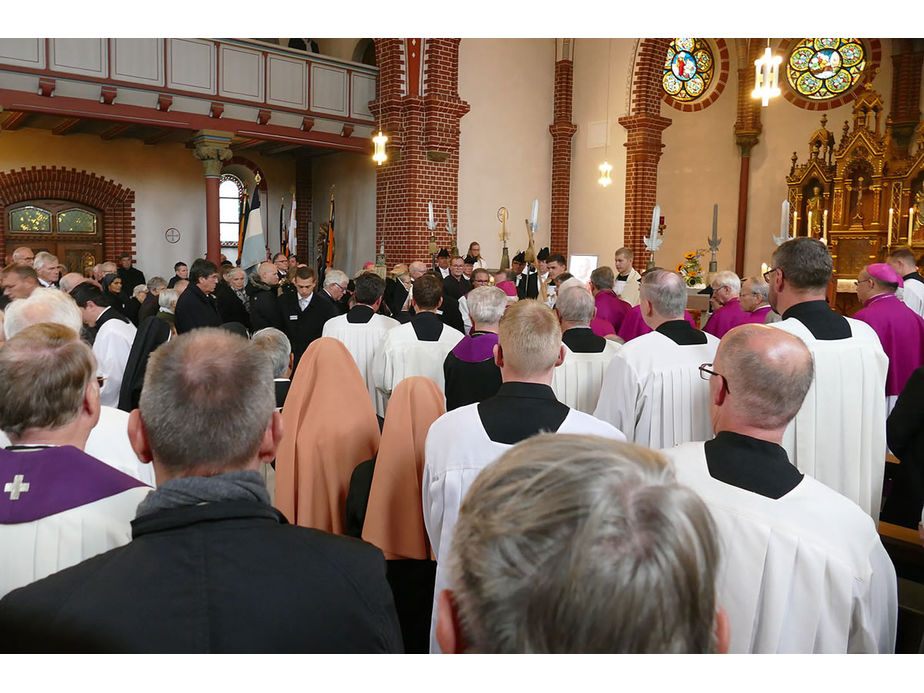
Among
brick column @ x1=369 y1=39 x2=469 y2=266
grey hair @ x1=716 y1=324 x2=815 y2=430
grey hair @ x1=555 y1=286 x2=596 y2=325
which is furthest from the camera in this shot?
brick column @ x1=369 y1=39 x2=469 y2=266

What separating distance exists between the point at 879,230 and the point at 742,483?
50.1 feet

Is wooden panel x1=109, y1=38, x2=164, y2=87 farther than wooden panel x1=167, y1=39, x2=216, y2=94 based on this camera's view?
No

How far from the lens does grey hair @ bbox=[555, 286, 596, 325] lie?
14.3 feet

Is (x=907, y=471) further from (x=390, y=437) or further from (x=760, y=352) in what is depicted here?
(x=390, y=437)

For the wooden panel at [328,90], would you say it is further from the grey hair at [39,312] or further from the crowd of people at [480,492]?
the grey hair at [39,312]

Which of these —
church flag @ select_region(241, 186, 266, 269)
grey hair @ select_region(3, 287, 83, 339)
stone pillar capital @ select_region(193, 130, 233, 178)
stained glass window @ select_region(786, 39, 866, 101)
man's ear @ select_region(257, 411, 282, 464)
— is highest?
stained glass window @ select_region(786, 39, 866, 101)

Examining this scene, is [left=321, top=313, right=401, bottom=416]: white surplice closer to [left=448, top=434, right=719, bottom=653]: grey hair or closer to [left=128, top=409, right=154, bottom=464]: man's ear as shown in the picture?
[left=128, top=409, right=154, bottom=464]: man's ear

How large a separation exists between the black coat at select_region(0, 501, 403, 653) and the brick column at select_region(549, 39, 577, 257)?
16001mm

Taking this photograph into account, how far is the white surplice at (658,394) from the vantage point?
368 cm

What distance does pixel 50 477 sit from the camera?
6.16 feet

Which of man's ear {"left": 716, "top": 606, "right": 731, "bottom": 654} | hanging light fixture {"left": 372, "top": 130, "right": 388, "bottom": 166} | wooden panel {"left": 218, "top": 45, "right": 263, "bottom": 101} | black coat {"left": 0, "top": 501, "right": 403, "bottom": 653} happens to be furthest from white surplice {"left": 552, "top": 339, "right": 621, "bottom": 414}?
wooden panel {"left": 218, "top": 45, "right": 263, "bottom": 101}

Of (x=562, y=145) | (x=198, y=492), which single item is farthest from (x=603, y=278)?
(x=562, y=145)

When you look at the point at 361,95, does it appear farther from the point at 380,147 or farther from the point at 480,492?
the point at 480,492

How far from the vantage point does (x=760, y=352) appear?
7.49 feet
